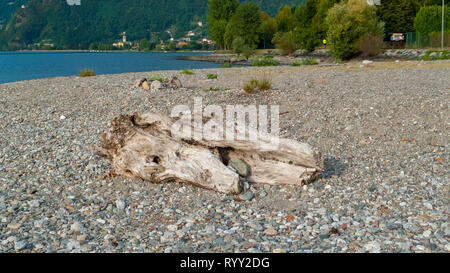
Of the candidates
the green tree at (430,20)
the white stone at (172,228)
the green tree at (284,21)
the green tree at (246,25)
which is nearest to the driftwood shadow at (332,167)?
the white stone at (172,228)

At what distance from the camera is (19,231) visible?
4.59m

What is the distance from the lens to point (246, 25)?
249ft

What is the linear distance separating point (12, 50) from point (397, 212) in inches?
8898

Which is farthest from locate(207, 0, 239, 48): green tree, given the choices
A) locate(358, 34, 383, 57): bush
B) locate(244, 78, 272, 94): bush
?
locate(244, 78, 272, 94): bush

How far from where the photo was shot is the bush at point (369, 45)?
4144 cm

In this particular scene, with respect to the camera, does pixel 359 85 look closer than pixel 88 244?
No

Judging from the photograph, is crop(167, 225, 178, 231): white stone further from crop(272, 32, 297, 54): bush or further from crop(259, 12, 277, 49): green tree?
crop(259, 12, 277, 49): green tree

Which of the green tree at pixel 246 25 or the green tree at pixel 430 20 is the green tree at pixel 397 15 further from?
the green tree at pixel 246 25

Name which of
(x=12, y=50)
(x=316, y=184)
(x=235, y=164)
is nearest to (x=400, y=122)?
(x=316, y=184)

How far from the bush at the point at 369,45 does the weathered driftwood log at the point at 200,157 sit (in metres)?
38.7
